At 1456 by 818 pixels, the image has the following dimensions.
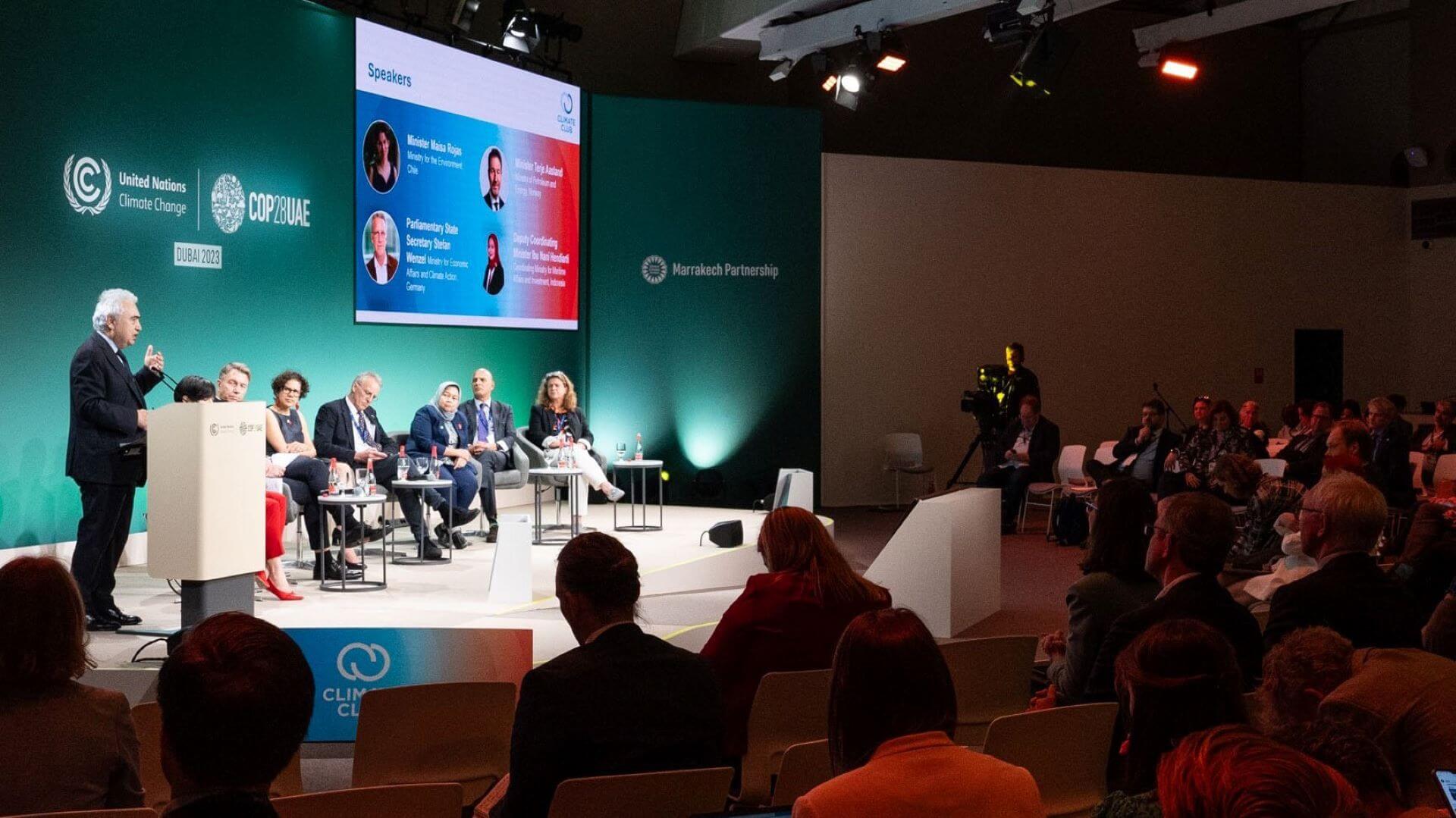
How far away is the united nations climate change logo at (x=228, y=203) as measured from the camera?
8383 millimetres

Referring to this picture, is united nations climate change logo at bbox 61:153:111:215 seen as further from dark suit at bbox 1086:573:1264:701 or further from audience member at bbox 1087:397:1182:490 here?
audience member at bbox 1087:397:1182:490

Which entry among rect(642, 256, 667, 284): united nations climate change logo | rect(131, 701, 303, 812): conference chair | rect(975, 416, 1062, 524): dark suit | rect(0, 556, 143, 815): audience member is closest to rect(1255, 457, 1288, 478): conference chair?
rect(975, 416, 1062, 524): dark suit

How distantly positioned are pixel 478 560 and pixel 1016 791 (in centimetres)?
719

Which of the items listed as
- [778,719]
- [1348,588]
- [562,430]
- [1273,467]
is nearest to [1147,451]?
[1273,467]

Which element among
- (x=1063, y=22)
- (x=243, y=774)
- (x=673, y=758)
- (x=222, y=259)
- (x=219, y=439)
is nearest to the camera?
(x=243, y=774)

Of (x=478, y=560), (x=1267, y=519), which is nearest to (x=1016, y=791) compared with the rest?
(x=1267, y=519)

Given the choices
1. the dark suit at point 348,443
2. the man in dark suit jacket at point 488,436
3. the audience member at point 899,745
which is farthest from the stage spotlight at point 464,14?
the audience member at point 899,745

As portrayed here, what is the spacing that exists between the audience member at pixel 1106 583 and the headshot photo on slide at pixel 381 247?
23.2 feet

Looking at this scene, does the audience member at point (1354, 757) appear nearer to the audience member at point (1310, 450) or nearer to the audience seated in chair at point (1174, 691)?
the audience seated in chair at point (1174, 691)

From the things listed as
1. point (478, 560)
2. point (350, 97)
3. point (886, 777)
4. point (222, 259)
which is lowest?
point (478, 560)

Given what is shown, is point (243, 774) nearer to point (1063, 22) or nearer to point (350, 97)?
point (350, 97)

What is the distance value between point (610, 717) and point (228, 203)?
6.93 metres

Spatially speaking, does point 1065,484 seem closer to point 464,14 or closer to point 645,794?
point 464,14

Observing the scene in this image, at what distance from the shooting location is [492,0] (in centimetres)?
1111
